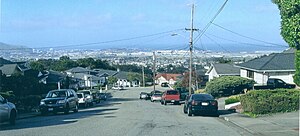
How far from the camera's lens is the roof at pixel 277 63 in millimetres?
49934

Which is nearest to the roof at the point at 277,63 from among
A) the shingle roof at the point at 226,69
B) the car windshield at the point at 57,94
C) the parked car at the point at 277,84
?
the parked car at the point at 277,84

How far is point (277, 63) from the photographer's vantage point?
5106 cm

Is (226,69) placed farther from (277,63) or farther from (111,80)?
(111,80)

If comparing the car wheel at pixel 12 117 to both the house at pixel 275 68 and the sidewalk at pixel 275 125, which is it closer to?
the sidewalk at pixel 275 125

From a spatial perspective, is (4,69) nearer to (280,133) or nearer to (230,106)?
(230,106)

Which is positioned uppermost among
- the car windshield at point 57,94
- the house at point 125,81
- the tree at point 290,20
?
the tree at point 290,20

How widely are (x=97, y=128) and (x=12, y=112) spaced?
16.6ft

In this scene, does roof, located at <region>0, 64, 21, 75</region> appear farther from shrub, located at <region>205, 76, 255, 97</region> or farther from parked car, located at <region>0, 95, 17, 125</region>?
parked car, located at <region>0, 95, 17, 125</region>

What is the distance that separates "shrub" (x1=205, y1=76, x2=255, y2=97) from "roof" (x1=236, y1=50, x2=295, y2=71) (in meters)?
2.23

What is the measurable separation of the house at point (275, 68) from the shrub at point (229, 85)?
2.11m

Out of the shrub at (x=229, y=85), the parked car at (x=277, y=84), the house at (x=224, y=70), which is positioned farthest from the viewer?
→ the house at (x=224, y=70)

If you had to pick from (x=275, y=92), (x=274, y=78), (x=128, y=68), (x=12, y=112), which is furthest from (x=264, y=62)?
(x=128, y=68)

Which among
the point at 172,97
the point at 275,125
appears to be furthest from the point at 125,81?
the point at 275,125

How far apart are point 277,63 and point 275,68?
122 centimetres
